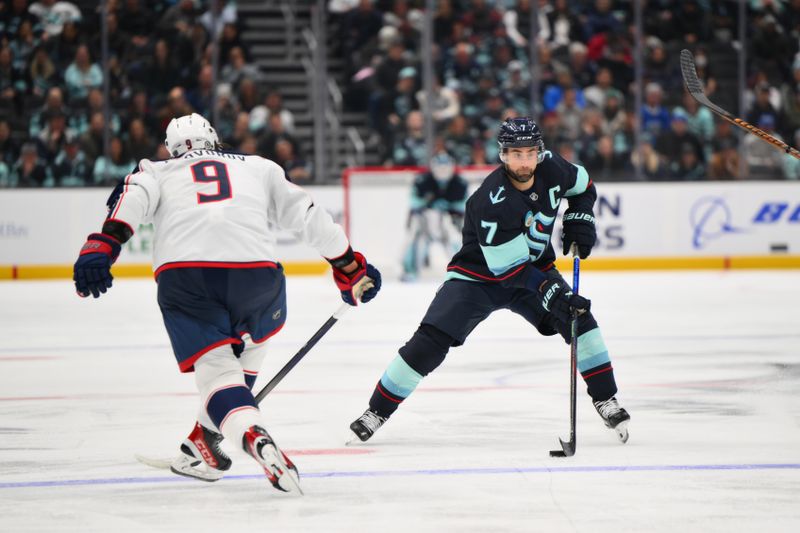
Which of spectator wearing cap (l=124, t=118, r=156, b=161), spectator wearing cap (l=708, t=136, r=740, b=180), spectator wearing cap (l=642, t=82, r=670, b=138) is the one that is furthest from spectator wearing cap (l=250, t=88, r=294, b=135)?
spectator wearing cap (l=708, t=136, r=740, b=180)

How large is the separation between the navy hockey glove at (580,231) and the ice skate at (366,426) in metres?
0.85

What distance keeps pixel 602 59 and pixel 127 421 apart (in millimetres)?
8671

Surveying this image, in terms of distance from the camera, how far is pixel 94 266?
326cm

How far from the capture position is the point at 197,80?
38.6 feet

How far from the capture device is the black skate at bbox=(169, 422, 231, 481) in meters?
3.52

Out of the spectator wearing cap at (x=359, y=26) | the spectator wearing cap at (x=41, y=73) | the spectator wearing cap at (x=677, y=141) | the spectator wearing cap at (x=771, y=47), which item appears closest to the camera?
the spectator wearing cap at (x=41, y=73)

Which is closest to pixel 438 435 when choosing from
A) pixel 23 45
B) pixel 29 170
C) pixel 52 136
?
pixel 29 170

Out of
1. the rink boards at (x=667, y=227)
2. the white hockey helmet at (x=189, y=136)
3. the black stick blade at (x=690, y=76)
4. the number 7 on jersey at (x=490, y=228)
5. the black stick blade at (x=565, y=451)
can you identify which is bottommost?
the rink boards at (x=667, y=227)

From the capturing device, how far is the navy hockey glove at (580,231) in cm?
423

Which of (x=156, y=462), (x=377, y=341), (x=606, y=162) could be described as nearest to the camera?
(x=156, y=462)

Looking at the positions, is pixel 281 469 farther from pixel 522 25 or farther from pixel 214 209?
pixel 522 25

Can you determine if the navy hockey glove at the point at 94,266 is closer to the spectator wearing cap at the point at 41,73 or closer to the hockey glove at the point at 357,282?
the hockey glove at the point at 357,282

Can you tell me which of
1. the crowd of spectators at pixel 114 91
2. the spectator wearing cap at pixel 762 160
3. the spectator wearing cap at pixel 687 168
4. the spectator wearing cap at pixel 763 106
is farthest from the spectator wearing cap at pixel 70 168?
the spectator wearing cap at pixel 763 106

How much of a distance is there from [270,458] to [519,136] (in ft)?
4.71
